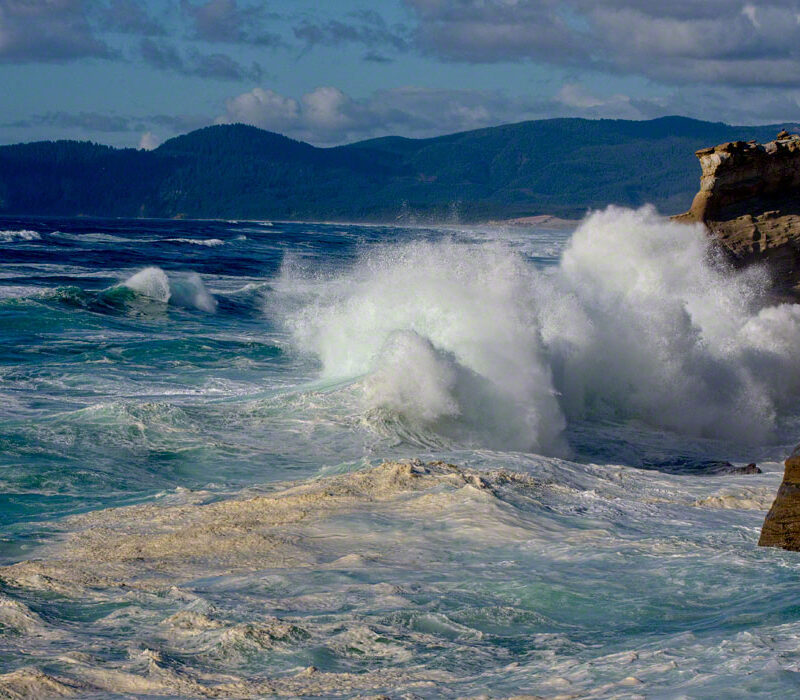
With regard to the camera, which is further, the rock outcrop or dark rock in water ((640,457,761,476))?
the rock outcrop

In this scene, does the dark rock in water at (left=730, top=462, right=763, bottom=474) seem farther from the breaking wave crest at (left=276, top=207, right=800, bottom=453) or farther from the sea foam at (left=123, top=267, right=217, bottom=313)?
the sea foam at (left=123, top=267, right=217, bottom=313)

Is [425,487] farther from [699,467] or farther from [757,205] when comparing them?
[757,205]

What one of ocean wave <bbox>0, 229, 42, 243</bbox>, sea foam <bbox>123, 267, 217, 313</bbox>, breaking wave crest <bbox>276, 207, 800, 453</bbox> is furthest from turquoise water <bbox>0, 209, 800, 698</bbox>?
ocean wave <bbox>0, 229, 42, 243</bbox>

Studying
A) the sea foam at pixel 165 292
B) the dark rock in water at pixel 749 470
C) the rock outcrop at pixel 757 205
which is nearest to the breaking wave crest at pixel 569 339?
the rock outcrop at pixel 757 205

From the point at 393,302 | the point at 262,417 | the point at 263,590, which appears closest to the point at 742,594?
the point at 263,590

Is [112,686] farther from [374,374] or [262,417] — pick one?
[374,374]

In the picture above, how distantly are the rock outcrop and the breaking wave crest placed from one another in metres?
0.39

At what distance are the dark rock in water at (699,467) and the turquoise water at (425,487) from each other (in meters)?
0.10

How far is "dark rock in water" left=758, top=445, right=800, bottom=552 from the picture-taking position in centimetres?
596

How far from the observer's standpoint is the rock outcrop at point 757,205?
16000 millimetres

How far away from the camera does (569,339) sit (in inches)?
536

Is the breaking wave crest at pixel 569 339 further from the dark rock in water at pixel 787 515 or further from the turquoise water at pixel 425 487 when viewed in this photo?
the dark rock in water at pixel 787 515

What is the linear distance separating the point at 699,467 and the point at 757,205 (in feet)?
23.1

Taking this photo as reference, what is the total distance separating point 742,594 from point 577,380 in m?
8.10
